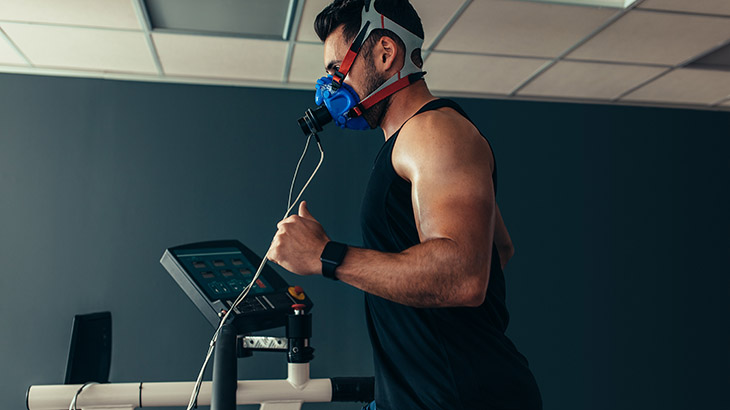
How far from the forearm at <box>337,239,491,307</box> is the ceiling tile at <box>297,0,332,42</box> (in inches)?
76.9

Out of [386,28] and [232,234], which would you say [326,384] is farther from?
[232,234]

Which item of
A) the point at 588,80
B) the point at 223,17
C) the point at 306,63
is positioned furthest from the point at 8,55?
the point at 588,80

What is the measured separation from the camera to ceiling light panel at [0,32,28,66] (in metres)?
2.94

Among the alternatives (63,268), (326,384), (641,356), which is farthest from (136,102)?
(641,356)

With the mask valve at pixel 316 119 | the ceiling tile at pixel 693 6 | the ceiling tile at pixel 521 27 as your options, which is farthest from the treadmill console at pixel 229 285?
the ceiling tile at pixel 693 6

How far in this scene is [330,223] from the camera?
351 cm

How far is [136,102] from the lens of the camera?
11.2 ft

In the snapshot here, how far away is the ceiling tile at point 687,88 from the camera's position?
11.3 feet

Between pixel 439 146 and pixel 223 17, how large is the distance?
2.14 m

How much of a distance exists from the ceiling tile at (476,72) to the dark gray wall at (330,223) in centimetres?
24

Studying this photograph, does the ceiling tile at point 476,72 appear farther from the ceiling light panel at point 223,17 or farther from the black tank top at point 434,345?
the black tank top at point 434,345

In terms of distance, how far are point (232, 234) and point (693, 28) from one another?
2.84 metres

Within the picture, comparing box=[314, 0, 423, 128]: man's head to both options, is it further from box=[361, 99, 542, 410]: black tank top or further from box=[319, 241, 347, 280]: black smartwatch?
box=[319, 241, 347, 280]: black smartwatch

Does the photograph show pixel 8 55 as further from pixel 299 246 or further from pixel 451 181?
pixel 451 181
